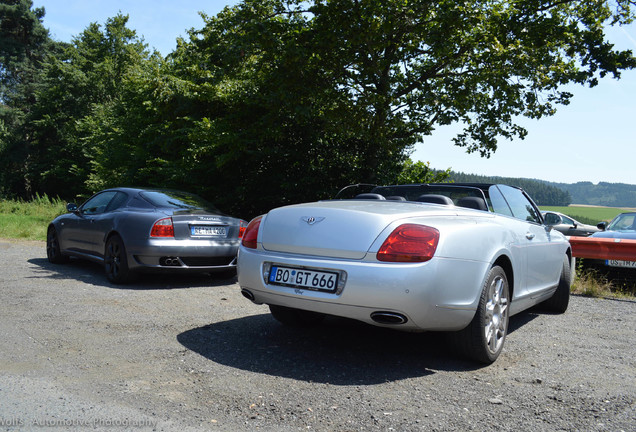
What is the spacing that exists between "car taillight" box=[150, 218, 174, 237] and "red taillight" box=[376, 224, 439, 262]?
4.30 m

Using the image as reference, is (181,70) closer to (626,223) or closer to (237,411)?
(626,223)

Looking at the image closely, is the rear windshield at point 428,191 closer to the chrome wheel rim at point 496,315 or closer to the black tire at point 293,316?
the chrome wheel rim at point 496,315

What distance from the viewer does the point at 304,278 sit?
419 centimetres

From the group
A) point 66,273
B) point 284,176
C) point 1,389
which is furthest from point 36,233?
point 1,389

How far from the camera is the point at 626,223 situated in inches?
472

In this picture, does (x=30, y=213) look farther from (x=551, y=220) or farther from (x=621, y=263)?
(x=551, y=220)

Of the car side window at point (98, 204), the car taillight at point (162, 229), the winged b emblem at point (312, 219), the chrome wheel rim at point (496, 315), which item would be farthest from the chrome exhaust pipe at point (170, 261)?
the chrome wheel rim at point (496, 315)

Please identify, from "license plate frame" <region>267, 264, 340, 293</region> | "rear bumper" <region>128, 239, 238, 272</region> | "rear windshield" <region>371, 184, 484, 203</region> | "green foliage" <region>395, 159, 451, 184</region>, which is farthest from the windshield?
"license plate frame" <region>267, 264, 340, 293</region>

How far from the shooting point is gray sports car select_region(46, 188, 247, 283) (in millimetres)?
7441

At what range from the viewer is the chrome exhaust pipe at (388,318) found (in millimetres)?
3858

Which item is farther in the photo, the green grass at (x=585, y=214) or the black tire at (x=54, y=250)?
the green grass at (x=585, y=214)

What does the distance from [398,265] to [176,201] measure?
529 cm

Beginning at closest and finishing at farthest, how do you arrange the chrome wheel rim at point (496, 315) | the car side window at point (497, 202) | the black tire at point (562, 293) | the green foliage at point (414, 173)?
the chrome wheel rim at point (496, 315) → the car side window at point (497, 202) → the black tire at point (562, 293) → the green foliage at point (414, 173)

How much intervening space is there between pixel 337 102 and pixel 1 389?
12.2 m
